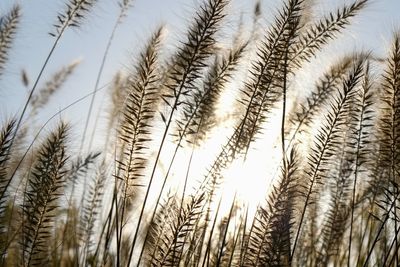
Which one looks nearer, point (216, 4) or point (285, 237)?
point (285, 237)

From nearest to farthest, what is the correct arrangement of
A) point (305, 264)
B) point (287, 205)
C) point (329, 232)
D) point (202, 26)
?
point (287, 205) → point (202, 26) → point (329, 232) → point (305, 264)

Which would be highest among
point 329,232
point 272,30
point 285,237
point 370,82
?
point 272,30

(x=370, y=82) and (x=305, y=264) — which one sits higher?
(x=370, y=82)

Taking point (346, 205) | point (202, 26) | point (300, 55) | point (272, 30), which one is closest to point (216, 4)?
point (202, 26)

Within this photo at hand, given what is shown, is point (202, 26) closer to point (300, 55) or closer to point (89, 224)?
point (300, 55)

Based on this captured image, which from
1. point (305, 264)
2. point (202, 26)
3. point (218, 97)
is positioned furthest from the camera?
point (305, 264)

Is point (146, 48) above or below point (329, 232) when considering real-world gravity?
above

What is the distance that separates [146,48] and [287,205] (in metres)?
0.96

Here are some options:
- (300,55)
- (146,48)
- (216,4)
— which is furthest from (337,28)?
(146,48)

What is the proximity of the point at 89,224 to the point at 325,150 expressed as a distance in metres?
1.68

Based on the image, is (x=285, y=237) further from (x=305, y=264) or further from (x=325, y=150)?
(x=305, y=264)

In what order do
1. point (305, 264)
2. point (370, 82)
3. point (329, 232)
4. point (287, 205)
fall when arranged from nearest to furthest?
point (287, 205) < point (370, 82) < point (329, 232) < point (305, 264)

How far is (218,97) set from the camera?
9.57 ft

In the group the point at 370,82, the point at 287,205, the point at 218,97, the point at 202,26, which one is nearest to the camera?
the point at 287,205
